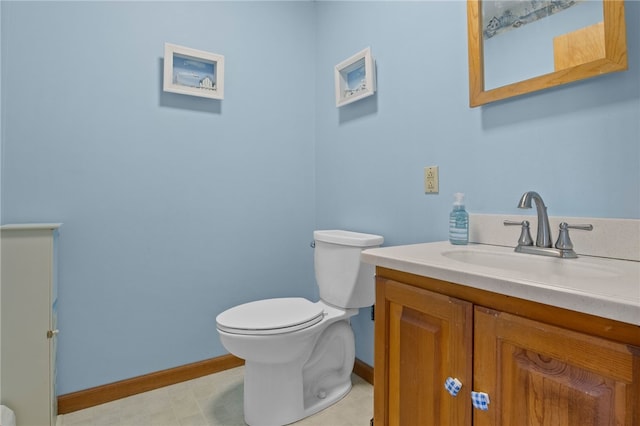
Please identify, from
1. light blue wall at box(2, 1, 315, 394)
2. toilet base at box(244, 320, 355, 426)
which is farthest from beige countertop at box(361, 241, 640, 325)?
light blue wall at box(2, 1, 315, 394)

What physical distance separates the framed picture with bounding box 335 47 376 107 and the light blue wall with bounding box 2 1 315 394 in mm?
339

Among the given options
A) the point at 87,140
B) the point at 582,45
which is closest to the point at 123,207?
the point at 87,140

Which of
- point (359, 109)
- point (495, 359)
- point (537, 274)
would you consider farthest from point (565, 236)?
point (359, 109)

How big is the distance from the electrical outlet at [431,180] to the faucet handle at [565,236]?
0.49 meters

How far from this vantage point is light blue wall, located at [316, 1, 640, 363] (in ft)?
2.92

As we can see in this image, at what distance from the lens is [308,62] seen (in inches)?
81.7

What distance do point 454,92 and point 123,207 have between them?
156 cm

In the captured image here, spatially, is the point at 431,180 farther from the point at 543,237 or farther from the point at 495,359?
the point at 495,359

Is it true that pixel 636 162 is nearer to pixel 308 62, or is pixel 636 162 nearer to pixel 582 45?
pixel 582 45

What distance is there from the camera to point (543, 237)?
3.07 ft

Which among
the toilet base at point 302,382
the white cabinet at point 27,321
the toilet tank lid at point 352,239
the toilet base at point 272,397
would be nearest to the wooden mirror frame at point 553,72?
the toilet tank lid at point 352,239

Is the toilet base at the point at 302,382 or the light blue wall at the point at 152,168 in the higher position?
the light blue wall at the point at 152,168

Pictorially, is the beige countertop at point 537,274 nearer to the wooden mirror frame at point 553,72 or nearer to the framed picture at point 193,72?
the wooden mirror frame at point 553,72

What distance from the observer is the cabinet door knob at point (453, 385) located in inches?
28.4
